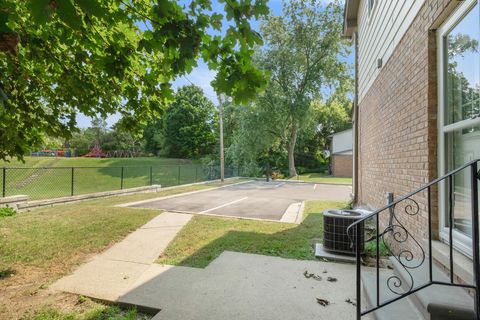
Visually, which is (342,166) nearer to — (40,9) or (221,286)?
(221,286)

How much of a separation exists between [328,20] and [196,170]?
56.3ft

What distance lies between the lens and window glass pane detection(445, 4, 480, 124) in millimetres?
2727

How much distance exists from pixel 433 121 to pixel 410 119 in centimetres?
69

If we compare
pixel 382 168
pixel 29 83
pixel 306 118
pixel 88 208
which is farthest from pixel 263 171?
pixel 29 83

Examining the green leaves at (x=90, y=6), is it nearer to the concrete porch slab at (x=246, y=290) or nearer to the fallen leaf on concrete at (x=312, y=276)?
the concrete porch slab at (x=246, y=290)

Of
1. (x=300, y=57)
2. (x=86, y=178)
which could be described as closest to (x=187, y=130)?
(x=300, y=57)

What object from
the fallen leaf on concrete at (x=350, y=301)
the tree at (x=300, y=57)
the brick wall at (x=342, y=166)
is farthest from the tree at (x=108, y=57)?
the brick wall at (x=342, y=166)

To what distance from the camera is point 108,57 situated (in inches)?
127

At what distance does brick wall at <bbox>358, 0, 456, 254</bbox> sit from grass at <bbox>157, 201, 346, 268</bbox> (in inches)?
64.8

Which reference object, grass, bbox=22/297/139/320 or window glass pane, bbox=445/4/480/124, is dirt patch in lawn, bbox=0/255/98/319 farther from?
window glass pane, bbox=445/4/480/124

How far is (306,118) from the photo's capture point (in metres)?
26.0

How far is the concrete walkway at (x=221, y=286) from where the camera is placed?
3.18m

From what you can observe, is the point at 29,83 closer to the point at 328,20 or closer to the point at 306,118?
the point at 306,118

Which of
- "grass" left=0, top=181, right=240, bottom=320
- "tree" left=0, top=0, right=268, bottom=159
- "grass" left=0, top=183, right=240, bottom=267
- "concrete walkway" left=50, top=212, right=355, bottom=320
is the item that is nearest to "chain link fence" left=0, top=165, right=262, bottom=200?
"grass" left=0, top=183, right=240, bottom=267
